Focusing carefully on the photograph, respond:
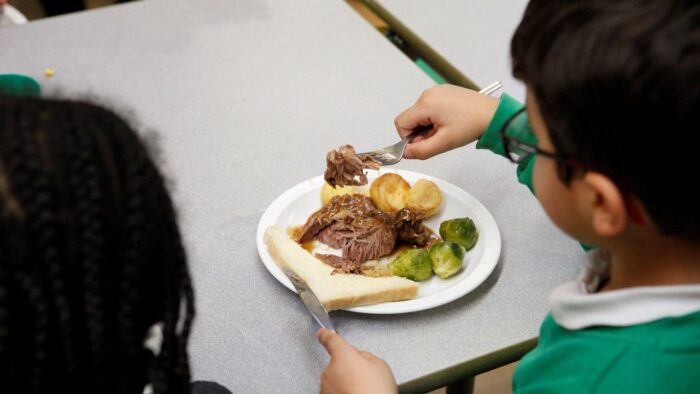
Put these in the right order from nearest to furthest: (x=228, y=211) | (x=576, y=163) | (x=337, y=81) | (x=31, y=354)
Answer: (x=31, y=354) < (x=576, y=163) < (x=228, y=211) < (x=337, y=81)

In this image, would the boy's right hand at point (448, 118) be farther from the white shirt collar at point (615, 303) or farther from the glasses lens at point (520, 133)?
the white shirt collar at point (615, 303)

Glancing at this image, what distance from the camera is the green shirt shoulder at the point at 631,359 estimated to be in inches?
29.1

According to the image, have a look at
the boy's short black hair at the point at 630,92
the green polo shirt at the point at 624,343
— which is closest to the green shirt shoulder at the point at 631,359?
the green polo shirt at the point at 624,343

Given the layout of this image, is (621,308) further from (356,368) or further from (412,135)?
(412,135)

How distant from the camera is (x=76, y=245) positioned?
1.82 feet

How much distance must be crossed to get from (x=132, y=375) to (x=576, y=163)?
50 centimetres

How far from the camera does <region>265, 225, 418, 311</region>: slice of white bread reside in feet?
3.34

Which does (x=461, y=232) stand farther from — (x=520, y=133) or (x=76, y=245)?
(x=76, y=245)

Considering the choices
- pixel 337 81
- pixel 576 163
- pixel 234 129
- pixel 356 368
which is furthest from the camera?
pixel 337 81

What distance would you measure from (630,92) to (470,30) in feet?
4.12

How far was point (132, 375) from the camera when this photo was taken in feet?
2.19

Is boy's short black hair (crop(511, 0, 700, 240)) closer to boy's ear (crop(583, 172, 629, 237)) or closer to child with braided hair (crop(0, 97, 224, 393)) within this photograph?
boy's ear (crop(583, 172, 629, 237))

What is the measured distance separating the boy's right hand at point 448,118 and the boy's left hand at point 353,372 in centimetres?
45

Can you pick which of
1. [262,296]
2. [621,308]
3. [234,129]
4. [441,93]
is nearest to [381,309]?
[262,296]
